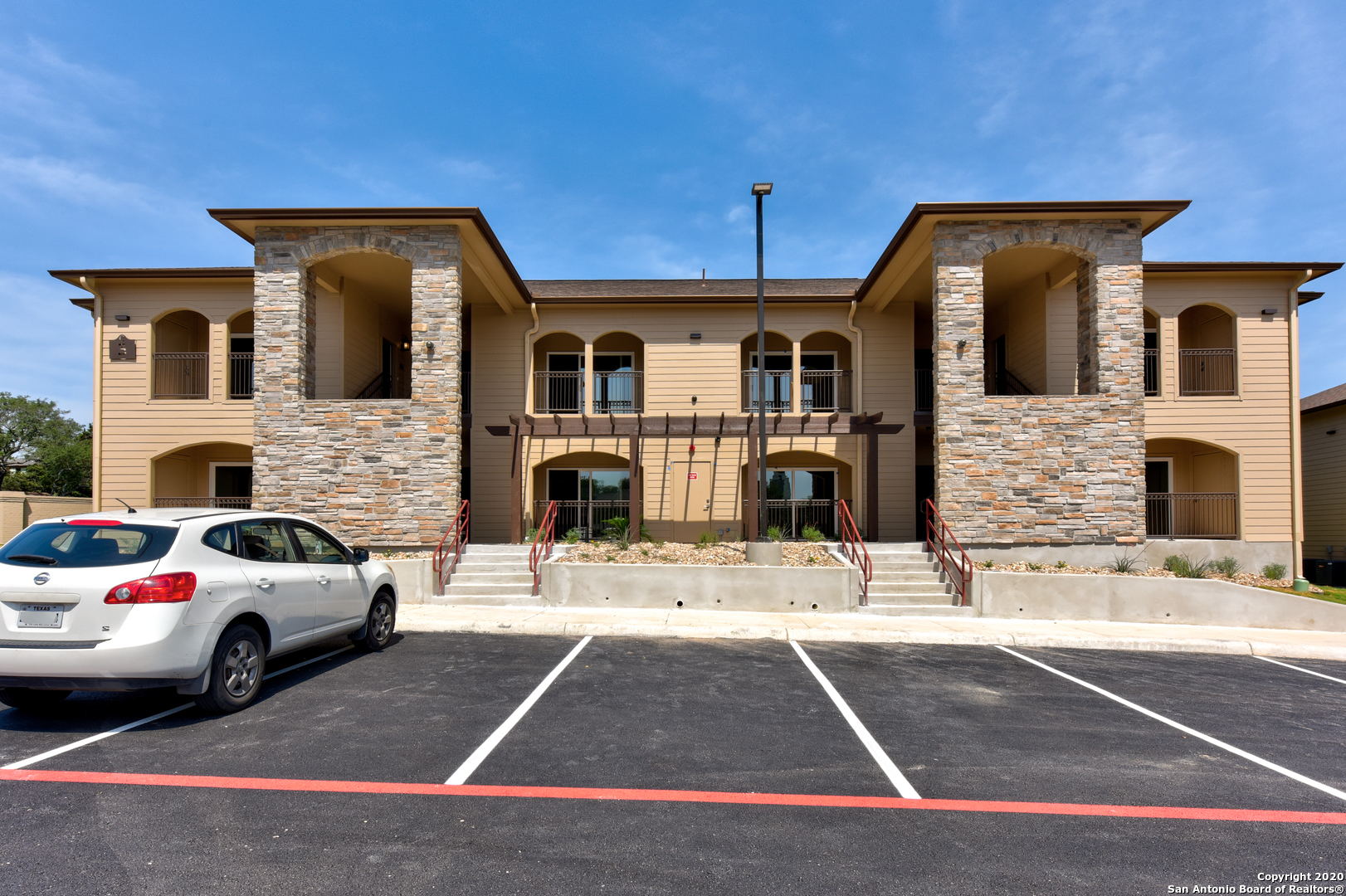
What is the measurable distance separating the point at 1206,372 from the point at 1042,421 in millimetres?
6967

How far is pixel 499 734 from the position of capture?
4.82 meters

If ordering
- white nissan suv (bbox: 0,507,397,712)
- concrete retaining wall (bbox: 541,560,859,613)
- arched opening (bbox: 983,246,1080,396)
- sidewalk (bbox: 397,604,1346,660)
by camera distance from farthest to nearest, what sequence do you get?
arched opening (bbox: 983,246,1080,396) → concrete retaining wall (bbox: 541,560,859,613) → sidewalk (bbox: 397,604,1346,660) → white nissan suv (bbox: 0,507,397,712)

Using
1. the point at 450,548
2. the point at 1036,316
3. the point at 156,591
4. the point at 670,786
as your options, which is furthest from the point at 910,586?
the point at 156,591

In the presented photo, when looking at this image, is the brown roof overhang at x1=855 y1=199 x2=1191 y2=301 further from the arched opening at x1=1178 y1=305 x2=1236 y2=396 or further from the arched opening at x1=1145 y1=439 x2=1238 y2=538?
the arched opening at x1=1145 y1=439 x2=1238 y2=538

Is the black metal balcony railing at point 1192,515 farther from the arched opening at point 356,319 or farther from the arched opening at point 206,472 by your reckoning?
the arched opening at point 206,472

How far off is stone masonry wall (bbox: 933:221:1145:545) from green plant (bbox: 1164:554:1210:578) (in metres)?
0.72

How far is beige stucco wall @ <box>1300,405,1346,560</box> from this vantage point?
58.4 ft

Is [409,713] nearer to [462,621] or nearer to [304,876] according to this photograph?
[304,876]

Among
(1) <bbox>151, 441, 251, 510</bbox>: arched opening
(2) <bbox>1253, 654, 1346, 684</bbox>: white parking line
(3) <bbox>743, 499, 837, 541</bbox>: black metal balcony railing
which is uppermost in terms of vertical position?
(1) <bbox>151, 441, 251, 510</bbox>: arched opening

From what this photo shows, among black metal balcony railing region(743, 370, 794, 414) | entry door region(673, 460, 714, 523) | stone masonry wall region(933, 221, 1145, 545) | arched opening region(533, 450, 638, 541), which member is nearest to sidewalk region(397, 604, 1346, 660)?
stone masonry wall region(933, 221, 1145, 545)

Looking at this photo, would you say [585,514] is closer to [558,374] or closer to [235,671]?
[558,374]

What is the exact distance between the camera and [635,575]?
37.0ft

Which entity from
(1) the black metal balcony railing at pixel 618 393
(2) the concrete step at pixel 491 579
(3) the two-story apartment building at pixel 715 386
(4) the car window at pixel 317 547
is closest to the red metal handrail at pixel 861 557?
(3) the two-story apartment building at pixel 715 386

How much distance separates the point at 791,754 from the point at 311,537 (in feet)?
16.9
